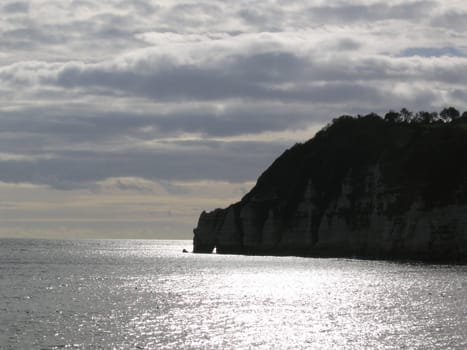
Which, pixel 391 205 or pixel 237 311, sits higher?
pixel 391 205

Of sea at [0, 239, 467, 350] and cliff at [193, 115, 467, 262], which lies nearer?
sea at [0, 239, 467, 350]

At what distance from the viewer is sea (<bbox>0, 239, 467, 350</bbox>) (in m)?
59.1

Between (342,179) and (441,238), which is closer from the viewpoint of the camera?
(441,238)

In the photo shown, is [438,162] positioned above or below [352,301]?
above

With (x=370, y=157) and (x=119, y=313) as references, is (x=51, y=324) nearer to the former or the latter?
(x=119, y=313)

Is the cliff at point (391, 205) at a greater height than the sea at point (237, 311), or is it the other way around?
the cliff at point (391, 205)

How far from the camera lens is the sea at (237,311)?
59.1 metres

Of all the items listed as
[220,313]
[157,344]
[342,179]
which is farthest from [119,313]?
[342,179]

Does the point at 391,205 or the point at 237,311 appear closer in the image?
the point at 237,311

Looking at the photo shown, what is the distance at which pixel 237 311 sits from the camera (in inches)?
3095

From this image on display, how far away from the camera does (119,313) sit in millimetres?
76000

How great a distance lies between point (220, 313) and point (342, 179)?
12164cm

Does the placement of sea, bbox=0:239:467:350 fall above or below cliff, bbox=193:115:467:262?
below

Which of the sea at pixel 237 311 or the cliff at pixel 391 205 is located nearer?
the sea at pixel 237 311
